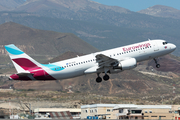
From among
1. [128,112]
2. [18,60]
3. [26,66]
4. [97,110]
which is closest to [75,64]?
[26,66]

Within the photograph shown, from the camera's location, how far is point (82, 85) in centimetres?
14975

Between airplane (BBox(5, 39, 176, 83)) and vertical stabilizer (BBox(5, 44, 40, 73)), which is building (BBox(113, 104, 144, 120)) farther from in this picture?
vertical stabilizer (BBox(5, 44, 40, 73))

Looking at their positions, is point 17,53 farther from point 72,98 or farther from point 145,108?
point 72,98

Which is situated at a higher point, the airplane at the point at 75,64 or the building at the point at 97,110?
the airplane at the point at 75,64

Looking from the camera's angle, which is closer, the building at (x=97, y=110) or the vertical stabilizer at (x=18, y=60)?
the vertical stabilizer at (x=18, y=60)

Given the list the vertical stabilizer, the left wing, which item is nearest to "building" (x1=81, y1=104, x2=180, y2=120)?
the left wing

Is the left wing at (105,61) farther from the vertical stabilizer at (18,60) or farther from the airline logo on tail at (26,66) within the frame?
the vertical stabilizer at (18,60)

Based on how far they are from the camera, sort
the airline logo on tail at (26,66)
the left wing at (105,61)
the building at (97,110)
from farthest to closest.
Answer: the building at (97,110) → the airline logo on tail at (26,66) → the left wing at (105,61)

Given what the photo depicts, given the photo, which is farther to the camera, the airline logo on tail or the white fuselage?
the white fuselage

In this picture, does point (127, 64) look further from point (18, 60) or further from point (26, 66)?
point (18, 60)

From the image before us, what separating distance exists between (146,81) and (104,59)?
124m

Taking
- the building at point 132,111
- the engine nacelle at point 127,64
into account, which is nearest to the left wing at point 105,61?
the engine nacelle at point 127,64

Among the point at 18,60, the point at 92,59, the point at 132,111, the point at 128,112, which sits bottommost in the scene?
the point at 128,112

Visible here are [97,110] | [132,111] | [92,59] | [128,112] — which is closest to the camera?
[92,59]
